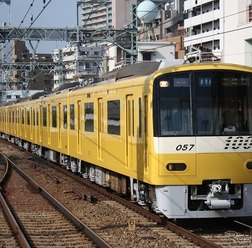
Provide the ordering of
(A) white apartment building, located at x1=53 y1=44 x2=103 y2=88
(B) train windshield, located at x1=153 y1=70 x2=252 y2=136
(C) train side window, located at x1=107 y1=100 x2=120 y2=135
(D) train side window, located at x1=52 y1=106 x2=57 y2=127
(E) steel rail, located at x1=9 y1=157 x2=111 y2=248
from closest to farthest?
(E) steel rail, located at x1=9 y1=157 x2=111 y2=248
(B) train windshield, located at x1=153 y1=70 x2=252 y2=136
(C) train side window, located at x1=107 y1=100 x2=120 y2=135
(D) train side window, located at x1=52 y1=106 x2=57 y2=127
(A) white apartment building, located at x1=53 y1=44 x2=103 y2=88

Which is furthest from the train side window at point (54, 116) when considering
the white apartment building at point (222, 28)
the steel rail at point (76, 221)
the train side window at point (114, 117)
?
the white apartment building at point (222, 28)

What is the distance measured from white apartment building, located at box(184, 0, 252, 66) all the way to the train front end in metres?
25.6

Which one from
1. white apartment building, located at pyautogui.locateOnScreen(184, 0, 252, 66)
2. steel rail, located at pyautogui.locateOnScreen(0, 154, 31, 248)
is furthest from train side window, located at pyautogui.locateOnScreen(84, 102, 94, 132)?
white apartment building, located at pyautogui.locateOnScreen(184, 0, 252, 66)

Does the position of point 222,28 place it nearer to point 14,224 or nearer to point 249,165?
point 249,165

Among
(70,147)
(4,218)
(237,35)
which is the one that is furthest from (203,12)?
(4,218)

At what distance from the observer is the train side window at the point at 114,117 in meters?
11.5

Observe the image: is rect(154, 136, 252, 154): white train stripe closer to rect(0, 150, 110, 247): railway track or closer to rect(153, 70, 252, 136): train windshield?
rect(153, 70, 252, 136): train windshield

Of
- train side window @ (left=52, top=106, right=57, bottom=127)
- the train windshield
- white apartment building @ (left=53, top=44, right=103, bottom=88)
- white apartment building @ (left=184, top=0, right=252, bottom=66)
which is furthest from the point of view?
white apartment building @ (left=184, top=0, right=252, bottom=66)

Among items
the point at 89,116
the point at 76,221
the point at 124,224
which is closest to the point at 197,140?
the point at 124,224

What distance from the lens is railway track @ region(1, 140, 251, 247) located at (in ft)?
27.2

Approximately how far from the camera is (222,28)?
61469 millimetres

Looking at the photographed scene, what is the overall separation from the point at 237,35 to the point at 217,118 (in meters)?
29.1

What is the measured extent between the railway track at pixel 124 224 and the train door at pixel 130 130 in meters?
0.91

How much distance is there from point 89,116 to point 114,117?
2774mm
